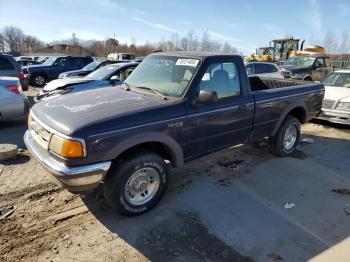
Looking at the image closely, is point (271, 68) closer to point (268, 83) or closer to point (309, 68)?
point (309, 68)

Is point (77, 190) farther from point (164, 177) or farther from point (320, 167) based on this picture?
point (320, 167)

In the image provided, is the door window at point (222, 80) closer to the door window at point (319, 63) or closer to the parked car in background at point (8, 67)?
the parked car in background at point (8, 67)

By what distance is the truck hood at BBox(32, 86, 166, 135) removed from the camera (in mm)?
3135

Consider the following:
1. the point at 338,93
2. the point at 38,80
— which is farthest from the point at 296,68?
the point at 38,80

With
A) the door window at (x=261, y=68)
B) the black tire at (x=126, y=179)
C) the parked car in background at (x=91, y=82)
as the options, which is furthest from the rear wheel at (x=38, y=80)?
the black tire at (x=126, y=179)

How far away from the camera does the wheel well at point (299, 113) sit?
5.79m

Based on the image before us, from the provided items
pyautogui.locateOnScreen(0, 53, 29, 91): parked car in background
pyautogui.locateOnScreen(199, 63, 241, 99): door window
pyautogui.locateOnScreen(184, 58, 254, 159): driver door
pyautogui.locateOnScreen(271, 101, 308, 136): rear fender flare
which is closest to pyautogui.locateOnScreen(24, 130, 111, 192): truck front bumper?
pyautogui.locateOnScreen(184, 58, 254, 159): driver door

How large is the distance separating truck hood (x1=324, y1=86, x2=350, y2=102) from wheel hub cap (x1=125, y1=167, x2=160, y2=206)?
20.9ft

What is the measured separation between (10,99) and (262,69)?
9318 mm

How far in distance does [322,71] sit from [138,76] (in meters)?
13.5

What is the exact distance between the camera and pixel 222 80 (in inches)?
170

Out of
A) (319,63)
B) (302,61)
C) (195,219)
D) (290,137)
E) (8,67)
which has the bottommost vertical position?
(195,219)

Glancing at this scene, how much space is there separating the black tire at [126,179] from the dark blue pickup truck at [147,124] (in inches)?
0.4

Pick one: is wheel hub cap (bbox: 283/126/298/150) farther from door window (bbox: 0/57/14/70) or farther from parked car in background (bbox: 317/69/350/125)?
door window (bbox: 0/57/14/70)
